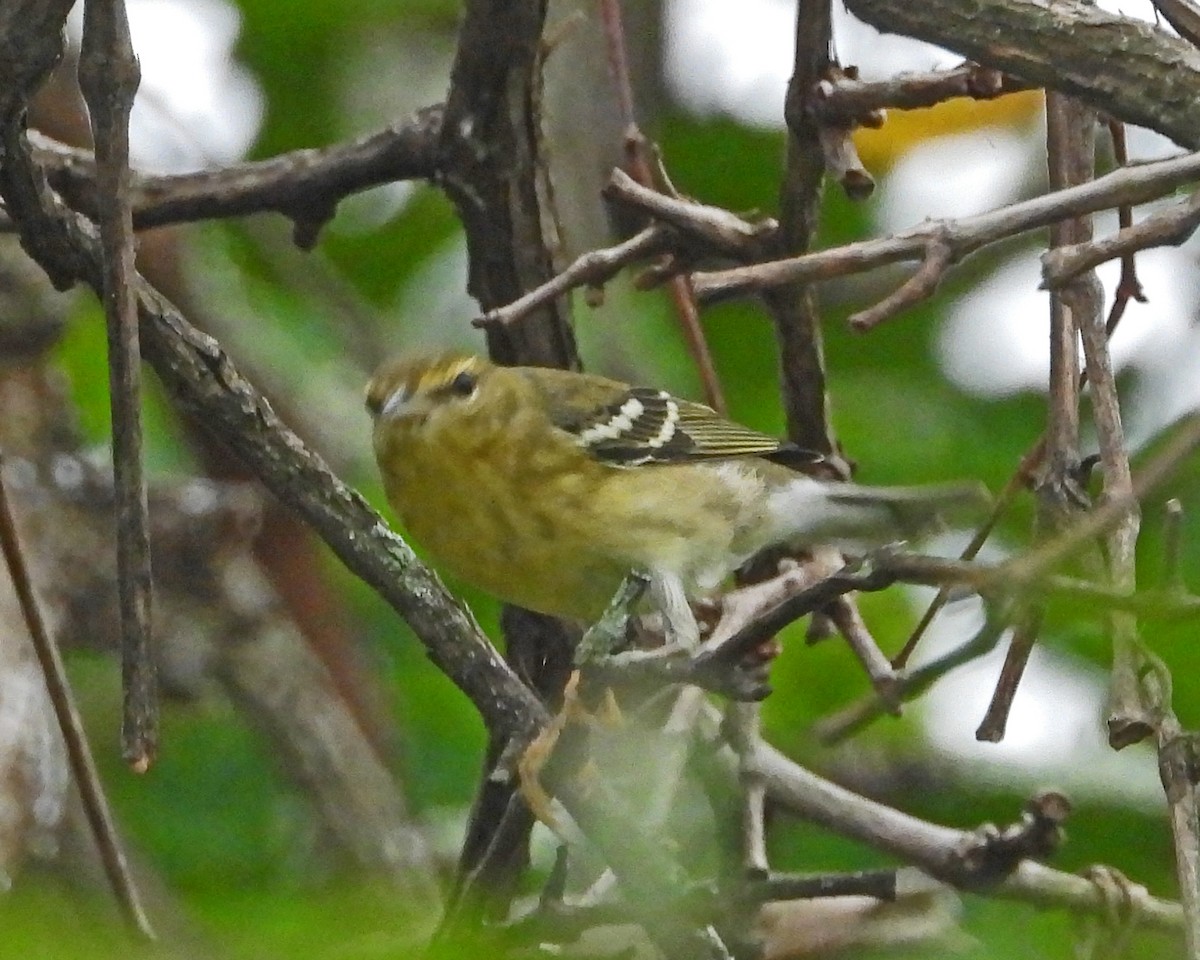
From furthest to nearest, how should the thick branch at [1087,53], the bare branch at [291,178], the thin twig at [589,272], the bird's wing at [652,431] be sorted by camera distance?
1. the bird's wing at [652,431]
2. the bare branch at [291,178]
3. the thin twig at [589,272]
4. the thick branch at [1087,53]

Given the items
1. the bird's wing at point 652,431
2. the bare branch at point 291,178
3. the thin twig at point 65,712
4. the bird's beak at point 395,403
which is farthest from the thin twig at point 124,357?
the bird's wing at point 652,431

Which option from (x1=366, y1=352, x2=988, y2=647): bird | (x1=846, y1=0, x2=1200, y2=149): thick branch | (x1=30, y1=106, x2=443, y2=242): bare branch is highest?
(x1=846, y1=0, x2=1200, y2=149): thick branch

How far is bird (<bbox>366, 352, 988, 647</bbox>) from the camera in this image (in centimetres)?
317

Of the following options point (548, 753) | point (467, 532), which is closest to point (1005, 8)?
point (548, 753)

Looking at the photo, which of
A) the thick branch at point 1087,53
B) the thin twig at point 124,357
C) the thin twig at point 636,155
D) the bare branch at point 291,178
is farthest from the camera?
the thin twig at point 636,155

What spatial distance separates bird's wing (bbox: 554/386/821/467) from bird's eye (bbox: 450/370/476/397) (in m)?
0.21

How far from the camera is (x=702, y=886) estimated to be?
5.45 ft

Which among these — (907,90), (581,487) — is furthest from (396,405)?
(907,90)

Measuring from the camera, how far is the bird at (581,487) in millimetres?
3174

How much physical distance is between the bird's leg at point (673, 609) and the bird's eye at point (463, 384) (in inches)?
21.1

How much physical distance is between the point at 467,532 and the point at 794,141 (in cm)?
115

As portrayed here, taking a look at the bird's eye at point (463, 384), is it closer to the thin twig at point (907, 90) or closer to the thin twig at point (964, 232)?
the thin twig at point (907, 90)

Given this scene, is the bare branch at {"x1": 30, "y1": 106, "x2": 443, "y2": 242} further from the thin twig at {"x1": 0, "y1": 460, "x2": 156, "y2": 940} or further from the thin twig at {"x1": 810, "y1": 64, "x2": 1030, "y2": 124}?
the thin twig at {"x1": 0, "y1": 460, "x2": 156, "y2": 940}

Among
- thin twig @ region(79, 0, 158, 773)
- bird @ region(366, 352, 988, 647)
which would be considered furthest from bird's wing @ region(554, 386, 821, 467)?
thin twig @ region(79, 0, 158, 773)
